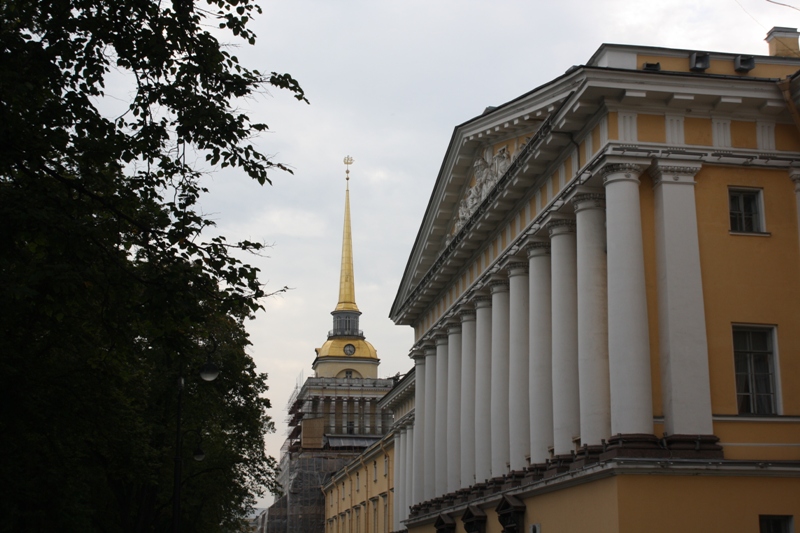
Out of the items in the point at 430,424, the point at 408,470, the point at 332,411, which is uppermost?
the point at 332,411

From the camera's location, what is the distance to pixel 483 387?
31.2 metres

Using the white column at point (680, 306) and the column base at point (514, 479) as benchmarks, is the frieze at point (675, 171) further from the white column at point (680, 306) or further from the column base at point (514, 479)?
the column base at point (514, 479)

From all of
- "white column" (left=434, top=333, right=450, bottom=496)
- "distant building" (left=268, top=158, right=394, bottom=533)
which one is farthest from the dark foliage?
"distant building" (left=268, top=158, right=394, bottom=533)

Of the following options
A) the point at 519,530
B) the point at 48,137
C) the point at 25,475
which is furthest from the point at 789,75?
the point at 25,475

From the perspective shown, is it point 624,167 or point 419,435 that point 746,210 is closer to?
point 624,167

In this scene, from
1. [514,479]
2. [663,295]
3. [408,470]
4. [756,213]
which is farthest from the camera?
[408,470]

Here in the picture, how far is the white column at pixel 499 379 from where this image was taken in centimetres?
2888

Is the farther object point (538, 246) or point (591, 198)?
point (538, 246)

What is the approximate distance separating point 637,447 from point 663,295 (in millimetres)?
3069

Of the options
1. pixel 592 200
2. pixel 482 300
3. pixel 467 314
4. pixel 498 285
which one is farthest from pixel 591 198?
pixel 467 314

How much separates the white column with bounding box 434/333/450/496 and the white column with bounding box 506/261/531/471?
7.83 meters

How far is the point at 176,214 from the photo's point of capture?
49.5 feet

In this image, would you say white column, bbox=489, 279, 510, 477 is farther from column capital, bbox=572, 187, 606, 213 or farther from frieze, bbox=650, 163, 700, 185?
frieze, bbox=650, 163, 700, 185

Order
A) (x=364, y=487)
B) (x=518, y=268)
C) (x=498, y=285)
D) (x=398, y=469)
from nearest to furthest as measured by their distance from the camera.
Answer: (x=518, y=268) < (x=498, y=285) < (x=398, y=469) < (x=364, y=487)
